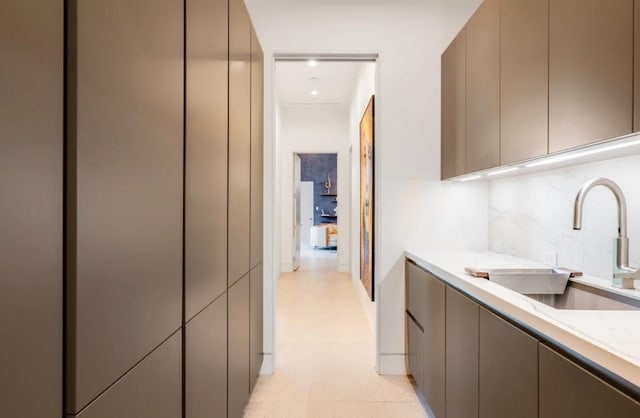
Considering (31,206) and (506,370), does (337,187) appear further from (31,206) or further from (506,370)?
(31,206)

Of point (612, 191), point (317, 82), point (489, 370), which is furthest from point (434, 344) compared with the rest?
point (317, 82)

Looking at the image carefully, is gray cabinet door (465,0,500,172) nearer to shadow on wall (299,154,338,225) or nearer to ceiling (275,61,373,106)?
ceiling (275,61,373,106)

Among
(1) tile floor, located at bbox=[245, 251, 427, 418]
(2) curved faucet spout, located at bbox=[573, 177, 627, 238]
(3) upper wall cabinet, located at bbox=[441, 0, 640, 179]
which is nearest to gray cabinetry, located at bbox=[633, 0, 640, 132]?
(3) upper wall cabinet, located at bbox=[441, 0, 640, 179]

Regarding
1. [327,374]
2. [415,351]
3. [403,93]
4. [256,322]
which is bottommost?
[327,374]

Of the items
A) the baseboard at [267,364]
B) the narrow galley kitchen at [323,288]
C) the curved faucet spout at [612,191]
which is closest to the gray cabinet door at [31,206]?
the curved faucet spout at [612,191]

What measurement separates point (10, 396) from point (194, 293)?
0.76 metres

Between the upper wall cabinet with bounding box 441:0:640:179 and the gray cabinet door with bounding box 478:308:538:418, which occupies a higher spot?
the upper wall cabinet with bounding box 441:0:640:179

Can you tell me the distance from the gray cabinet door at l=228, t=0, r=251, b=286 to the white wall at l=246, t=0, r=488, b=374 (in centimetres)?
79

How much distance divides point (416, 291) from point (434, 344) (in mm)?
453

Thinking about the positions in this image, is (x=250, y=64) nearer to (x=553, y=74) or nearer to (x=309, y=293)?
(x=553, y=74)

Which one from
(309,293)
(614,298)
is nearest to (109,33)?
(614,298)

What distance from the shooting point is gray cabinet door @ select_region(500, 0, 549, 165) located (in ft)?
4.93

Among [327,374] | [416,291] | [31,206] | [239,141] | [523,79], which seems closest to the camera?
[31,206]

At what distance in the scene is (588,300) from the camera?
5.08ft
